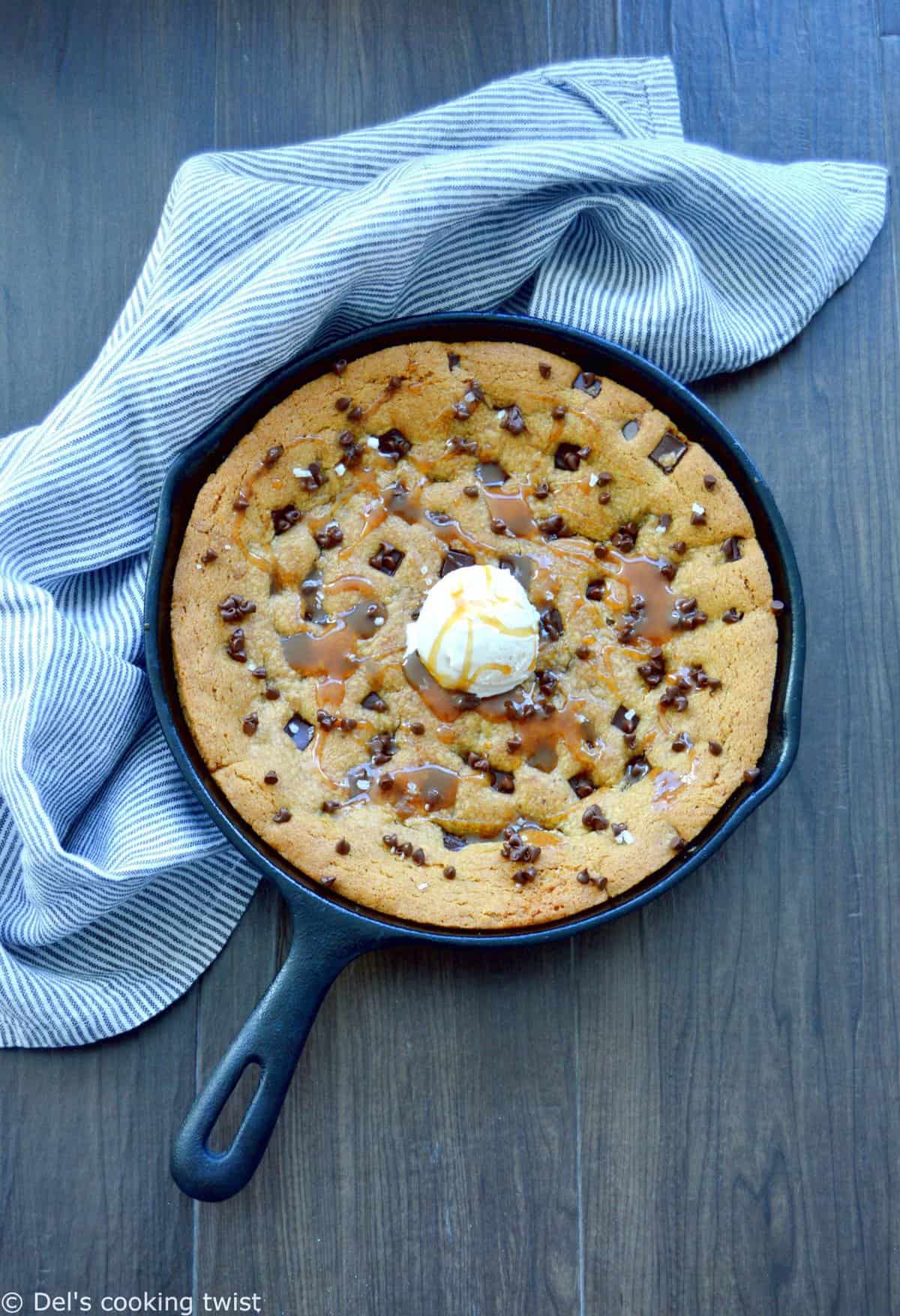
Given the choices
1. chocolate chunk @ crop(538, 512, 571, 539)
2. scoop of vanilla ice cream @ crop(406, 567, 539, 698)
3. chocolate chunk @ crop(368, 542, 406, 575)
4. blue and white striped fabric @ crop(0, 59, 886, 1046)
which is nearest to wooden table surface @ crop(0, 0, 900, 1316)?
blue and white striped fabric @ crop(0, 59, 886, 1046)

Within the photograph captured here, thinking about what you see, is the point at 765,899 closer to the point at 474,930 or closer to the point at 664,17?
the point at 474,930

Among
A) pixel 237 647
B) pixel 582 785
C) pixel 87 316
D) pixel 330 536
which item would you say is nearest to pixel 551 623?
pixel 582 785

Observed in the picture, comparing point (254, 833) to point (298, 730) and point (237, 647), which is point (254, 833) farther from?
point (237, 647)

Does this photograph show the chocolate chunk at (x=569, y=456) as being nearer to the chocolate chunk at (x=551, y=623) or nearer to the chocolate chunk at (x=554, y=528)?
the chocolate chunk at (x=554, y=528)

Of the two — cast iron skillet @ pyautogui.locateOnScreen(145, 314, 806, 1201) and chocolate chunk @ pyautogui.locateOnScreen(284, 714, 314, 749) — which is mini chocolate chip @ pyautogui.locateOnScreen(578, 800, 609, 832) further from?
chocolate chunk @ pyautogui.locateOnScreen(284, 714, 314, 749)

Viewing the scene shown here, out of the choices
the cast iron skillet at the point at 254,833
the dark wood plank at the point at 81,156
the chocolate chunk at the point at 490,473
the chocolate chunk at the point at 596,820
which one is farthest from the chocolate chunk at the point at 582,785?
the dark wood plank at the point at 81,156

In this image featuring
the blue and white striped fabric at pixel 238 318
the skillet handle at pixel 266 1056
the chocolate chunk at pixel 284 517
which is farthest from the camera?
the chocolate chunk at pixel 284 517

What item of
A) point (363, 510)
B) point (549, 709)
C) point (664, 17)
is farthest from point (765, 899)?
point (664, 17)
